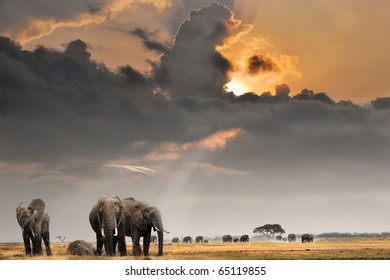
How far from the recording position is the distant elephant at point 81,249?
51312mm

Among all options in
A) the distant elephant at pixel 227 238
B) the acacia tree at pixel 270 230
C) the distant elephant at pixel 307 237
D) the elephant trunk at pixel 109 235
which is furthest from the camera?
the acacia tree at pixel 270 230

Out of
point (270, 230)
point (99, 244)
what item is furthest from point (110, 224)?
point (270, 230)

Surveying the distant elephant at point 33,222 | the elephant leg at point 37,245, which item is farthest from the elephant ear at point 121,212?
the elephant leg at point 37,245

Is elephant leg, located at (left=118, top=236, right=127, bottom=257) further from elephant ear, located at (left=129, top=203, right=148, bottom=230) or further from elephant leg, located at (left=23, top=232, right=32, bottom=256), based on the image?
elephant leg, located at (left=23, top=232, right=32, bottom=256)

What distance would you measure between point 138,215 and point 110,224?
2.38 meters

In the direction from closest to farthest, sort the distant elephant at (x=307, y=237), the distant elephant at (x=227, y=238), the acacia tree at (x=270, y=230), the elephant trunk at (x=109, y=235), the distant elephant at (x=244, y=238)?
the elephant trunk at (x=109, y=235) < the distant elephant at (x=307, y=237) < the distant elephant at (x=227, y=238) < the distant elephant at (x=244, y=238) < the acacia tree at (x=270, y=230)

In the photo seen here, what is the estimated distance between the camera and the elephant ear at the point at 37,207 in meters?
51.5

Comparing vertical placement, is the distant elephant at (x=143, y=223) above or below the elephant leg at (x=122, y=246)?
above

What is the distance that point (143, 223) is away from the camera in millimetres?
49812

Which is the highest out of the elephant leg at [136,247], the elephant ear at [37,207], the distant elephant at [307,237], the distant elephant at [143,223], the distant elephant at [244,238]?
the distant elephant at [244,238]

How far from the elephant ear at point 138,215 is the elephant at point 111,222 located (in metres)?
1.09

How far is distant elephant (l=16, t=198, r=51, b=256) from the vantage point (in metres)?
51.1

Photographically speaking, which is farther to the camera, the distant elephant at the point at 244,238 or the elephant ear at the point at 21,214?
the distant elephant at the point at 244,238

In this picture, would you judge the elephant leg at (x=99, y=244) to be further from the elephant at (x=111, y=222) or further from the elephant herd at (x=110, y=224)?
the elephant at (x=111, y=222)
